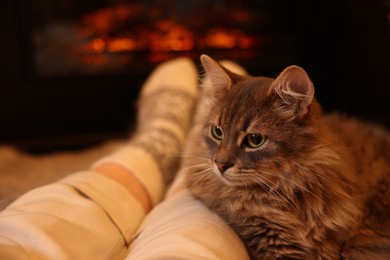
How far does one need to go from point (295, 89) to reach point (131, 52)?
163 cm

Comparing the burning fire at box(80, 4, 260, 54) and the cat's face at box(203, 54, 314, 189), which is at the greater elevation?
the cat's face at box(203, 54, 314, 189)

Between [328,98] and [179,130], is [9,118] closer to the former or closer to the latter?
[179,130]

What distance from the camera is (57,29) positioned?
2277mm

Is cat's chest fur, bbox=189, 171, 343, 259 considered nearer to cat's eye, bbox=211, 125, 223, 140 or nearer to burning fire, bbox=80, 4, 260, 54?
cat's eye, bbox=211, 125, 223, 140

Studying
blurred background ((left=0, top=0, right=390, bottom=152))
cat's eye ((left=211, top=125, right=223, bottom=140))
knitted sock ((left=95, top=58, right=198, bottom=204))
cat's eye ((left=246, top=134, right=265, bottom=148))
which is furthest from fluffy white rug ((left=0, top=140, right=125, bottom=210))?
cat's eye ((left=246, top=134, right=265, bottom=148))

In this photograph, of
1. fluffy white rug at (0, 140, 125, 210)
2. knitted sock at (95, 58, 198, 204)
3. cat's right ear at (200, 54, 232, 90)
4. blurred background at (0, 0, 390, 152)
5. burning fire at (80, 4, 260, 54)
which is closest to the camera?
cat's right ear at (200, 54, 232, 90)

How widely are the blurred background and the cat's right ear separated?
128 centimetres

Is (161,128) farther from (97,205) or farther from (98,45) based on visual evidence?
(98,45)

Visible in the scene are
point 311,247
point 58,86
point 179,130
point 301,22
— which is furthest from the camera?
point 301,22

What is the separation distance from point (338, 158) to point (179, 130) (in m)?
0.78

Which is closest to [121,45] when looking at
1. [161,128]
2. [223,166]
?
[161,128]

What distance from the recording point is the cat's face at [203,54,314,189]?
902mm

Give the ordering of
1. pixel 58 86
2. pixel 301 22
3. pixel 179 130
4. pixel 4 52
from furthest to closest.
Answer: pixel 301 22
pixel 58 86
pixel 4 52
pixel 179 130

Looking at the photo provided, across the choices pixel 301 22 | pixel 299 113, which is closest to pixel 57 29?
pixel 301 22
